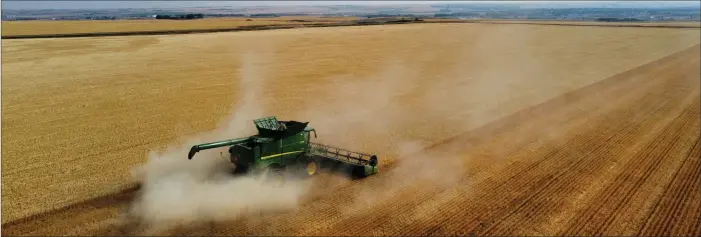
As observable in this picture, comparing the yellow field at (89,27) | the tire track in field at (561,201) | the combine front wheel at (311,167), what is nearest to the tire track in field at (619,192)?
the tire track in field at (561,201)

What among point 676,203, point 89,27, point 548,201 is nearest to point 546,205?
point 548,201

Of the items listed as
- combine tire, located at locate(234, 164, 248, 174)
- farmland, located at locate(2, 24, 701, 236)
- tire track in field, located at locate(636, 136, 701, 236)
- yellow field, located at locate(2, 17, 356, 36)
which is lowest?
tire track in field, located at locate(636, 136, 701, 236)

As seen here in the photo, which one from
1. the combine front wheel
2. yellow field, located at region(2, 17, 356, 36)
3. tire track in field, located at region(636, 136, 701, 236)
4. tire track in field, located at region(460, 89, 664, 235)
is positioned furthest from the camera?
yellow field, located at region(2, 17, 356, 36)

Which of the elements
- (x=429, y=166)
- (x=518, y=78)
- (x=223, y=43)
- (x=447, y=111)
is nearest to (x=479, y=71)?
(x=518, y=78)

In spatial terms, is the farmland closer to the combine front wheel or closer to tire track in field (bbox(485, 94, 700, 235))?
tire track in field (bbox(485, 94, 700, 235))

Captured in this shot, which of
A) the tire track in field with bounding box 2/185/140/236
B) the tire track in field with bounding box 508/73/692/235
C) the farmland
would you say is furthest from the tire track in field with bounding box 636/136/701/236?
the tire track in field with bounding box 2/185/140/236

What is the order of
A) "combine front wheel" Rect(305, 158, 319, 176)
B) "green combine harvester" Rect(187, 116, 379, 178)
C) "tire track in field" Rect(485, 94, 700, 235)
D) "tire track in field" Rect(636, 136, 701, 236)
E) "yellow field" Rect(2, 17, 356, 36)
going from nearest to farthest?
"tire track in field" Rect(636, 136, 701, 236) < "tire track in field" Rect(485, 94, 700, 235) < "green combine harvester" Rect(187, 116, 379, 178) < "combine front wheel" Rect(305, 158, 319, 176) < "yellow field" Rect(2, 17, 356, 36)

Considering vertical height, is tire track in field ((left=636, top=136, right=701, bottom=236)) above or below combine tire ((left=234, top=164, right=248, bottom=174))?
below
